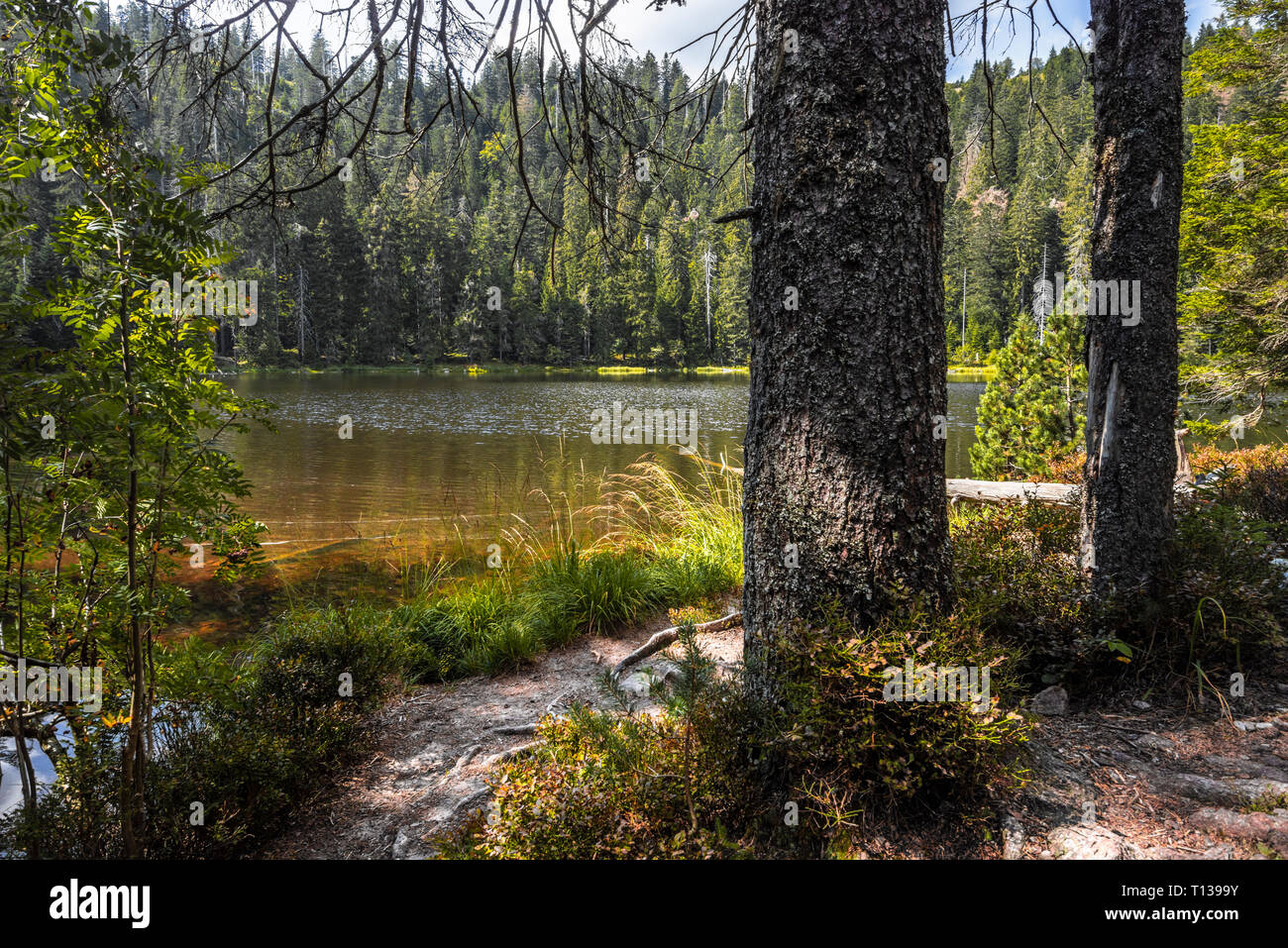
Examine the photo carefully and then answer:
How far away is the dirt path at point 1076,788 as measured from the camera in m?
1.87

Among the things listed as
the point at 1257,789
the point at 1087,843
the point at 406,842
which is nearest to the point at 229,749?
the point at 406,842

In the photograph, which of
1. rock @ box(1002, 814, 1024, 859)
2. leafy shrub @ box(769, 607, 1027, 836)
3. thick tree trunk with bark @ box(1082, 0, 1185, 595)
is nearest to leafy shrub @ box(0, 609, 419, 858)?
leafy shrub @ box(769, 607, 1027, 836)

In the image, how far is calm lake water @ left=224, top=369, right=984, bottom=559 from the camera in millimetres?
9430

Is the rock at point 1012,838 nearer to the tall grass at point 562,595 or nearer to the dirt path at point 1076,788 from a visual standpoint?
the dirt path at point 1076,788

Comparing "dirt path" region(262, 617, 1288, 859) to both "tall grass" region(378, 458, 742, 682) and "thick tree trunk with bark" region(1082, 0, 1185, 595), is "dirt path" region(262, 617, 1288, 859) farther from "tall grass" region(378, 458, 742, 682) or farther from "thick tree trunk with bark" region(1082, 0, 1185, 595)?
"tall grass" region(378, 458, 742, 682)

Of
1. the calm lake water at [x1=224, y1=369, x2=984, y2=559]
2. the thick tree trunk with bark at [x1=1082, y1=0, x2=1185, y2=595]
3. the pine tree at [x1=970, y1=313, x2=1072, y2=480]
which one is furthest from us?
the calm lake water at [x1=224, y1=369, x2=984, y2=559]

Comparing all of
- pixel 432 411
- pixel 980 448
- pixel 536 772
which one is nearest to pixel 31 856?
pixel 536 772

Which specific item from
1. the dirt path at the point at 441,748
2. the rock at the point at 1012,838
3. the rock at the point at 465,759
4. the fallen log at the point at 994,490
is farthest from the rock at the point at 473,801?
the fallen log at the point at 994,490

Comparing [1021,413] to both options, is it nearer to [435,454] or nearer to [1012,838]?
[1012,838]

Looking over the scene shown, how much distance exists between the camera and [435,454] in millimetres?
15305

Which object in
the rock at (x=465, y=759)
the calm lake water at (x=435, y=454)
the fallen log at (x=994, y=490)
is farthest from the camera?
the calm lake water at (x=435, y=454)

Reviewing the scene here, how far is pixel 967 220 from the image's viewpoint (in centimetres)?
5775

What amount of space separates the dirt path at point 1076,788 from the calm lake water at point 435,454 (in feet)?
10.4

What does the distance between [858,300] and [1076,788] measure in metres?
1.79
